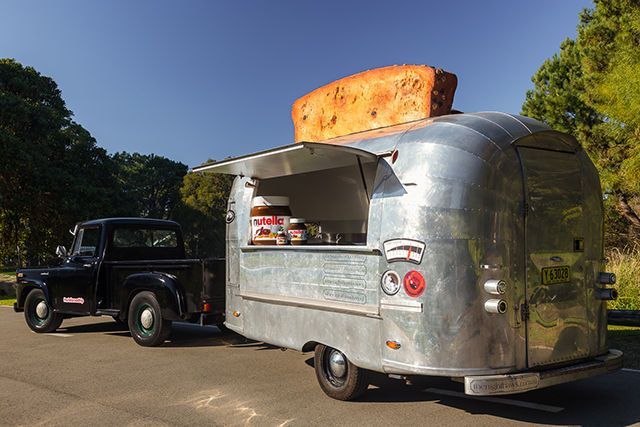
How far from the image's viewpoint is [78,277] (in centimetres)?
997

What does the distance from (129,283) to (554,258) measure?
6456 millimetres

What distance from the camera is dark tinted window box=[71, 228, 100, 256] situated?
10078 mm

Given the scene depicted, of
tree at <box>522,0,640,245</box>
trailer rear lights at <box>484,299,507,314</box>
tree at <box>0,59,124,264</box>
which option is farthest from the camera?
tree at <box>0,59,124,264</box>

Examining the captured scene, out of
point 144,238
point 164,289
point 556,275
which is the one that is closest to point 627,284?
point 556,275

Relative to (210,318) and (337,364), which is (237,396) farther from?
(210,318)

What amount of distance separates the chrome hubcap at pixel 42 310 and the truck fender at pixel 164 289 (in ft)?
8.72

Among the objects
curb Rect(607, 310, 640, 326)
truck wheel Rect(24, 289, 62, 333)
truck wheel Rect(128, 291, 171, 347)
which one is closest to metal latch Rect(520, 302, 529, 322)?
curb Rect(607, 310, 640, 326)

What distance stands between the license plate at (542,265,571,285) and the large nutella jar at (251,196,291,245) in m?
2.90

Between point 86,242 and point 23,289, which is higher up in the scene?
point 86,242

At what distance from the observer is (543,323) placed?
5.14 metres

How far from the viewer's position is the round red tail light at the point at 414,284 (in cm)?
491

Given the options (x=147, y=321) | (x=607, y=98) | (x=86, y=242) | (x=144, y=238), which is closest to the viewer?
(x=147, y=321)

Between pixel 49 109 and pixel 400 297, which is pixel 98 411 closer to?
pixel 400 297

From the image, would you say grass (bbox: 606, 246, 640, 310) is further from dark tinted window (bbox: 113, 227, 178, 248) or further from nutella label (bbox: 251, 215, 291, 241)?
dark tinted window (bbox: 113, 227, 178, 248)
